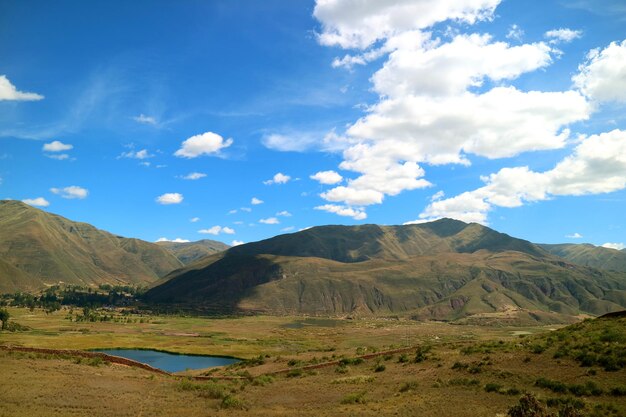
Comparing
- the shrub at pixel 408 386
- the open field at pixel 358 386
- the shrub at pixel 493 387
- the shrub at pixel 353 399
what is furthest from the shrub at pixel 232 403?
the shrub at pixel 493 387

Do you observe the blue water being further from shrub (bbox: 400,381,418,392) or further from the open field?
shrub (bbox: 400,381,418,392)

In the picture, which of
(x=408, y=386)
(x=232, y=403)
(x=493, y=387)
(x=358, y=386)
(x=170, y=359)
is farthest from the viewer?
(x=170, y=359)

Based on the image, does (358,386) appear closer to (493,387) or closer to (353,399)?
(353,399)

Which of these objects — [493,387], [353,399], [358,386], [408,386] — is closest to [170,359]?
[358,386]

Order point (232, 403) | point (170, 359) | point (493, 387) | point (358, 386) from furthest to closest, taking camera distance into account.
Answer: point (170, 359) → point (358, 386) → point (232, 403) → point (493, 387)

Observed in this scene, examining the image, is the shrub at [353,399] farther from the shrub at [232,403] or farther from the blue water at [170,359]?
the blue water at [170,359]

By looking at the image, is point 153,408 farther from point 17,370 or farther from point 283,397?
point 17,370

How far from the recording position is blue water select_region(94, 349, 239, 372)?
3799 inches

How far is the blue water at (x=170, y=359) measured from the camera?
9650 centimetres

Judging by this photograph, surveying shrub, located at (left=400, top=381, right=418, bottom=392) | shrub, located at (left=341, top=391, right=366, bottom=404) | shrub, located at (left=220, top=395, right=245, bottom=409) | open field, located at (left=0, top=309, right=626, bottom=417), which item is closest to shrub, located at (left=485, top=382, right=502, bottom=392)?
open field, located at (left=0, top=309, right=626, bottom=417)

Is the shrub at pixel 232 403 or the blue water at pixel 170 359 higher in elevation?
the shrub at pixel 232 403

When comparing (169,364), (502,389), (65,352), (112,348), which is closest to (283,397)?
(502,389)

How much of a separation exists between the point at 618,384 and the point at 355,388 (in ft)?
75.7

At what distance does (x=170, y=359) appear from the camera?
4198 inches
